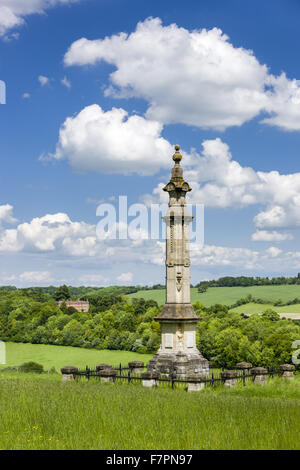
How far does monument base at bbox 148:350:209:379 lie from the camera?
76.8 ft

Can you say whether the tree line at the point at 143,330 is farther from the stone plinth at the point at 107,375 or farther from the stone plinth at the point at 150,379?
the stone plinth at the point at 150,379

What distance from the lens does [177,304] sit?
24.7 m

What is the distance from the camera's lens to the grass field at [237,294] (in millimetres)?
103438

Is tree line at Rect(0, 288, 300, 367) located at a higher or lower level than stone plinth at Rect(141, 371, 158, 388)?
lower

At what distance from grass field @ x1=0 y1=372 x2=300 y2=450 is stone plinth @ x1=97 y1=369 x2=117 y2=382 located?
3661 millimetres

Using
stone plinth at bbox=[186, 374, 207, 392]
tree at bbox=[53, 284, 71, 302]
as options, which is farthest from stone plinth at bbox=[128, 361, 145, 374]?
tree at bbox=[53, 284, 71, 302]

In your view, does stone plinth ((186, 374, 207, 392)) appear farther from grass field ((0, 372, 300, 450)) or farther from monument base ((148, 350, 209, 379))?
monument base ((148, 350, 209, 379))

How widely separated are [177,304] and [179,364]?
9.08 feet

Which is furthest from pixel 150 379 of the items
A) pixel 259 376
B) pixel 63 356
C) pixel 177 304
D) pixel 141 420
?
pixel 63 356
